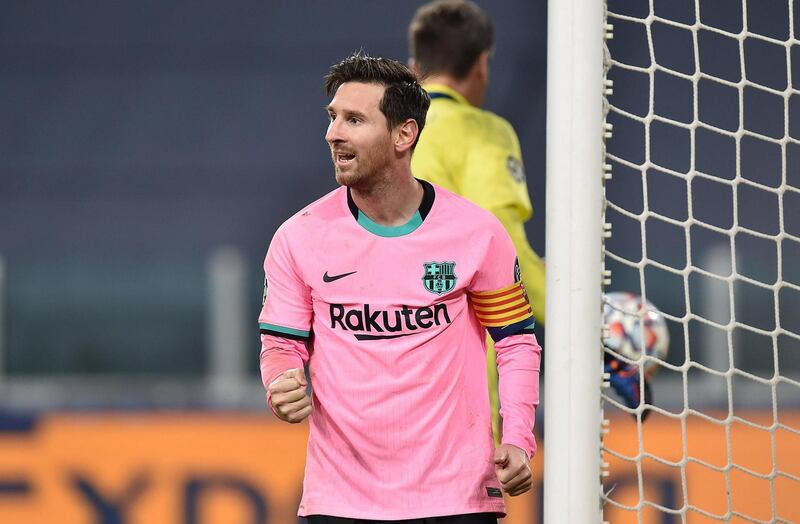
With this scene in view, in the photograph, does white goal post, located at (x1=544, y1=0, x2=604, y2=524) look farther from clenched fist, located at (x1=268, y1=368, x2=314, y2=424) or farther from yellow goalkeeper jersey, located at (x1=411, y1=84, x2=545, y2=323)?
yellow goalkeeper jersey, located at (x1=411, y1=84, x2=545, y2=323)

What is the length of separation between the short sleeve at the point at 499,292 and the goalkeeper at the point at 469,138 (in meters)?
0.67

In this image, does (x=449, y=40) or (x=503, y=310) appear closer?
(x=503, y=310)

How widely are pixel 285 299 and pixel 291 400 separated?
8.8 inches

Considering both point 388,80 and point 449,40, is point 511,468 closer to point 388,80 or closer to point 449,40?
point 388,80

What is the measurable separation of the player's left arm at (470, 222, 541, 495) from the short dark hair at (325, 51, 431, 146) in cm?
25

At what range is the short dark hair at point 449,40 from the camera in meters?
3.19

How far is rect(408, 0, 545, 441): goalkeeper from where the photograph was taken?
295 centimetres

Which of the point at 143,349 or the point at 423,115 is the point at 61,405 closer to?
the point at 423,115

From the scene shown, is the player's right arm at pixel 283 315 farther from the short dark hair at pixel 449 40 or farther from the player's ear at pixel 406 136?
the short dark hair at pixel 449 40

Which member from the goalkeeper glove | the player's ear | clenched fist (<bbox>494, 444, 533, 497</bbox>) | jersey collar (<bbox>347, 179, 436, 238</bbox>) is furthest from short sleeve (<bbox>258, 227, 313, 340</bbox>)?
the goalkeeper glove

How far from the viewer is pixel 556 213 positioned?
2320mm

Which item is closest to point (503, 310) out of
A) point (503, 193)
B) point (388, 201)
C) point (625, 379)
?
point (388, 201)

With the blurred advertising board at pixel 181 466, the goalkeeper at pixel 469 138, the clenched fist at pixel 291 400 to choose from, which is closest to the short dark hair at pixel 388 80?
the clenched fist at pixel 291 400

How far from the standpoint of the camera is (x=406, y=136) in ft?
7.29
